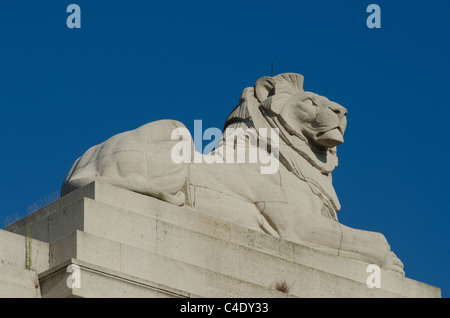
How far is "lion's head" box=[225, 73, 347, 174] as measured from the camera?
19109 millimetres

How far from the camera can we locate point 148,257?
50.2ft

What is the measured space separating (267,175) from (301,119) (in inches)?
54.0

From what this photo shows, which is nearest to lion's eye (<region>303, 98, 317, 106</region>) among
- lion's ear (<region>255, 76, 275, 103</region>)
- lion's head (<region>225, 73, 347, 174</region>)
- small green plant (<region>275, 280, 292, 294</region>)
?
lion's head (<region>225, 73, 347, 174</region>)

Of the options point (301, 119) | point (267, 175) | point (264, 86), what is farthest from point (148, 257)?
point (264, 86)

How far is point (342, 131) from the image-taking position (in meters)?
19.4

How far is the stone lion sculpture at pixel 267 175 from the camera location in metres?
17.0

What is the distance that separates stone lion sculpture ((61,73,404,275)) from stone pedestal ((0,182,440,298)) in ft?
1.69

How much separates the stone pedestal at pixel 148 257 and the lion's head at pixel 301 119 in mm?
2285

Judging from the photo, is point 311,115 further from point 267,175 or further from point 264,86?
point 267,175

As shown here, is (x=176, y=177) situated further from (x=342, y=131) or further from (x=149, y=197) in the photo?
(x=342, y=131)
